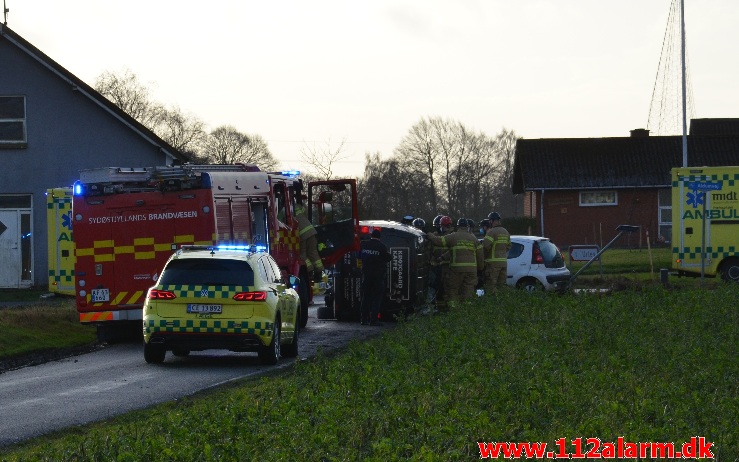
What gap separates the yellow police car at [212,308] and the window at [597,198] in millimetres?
46771

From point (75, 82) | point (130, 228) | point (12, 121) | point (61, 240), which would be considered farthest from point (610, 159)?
point (130, 228)

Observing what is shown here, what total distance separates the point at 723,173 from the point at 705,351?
63.9 feet

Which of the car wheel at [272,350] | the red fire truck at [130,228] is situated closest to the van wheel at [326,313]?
the red fire truck at [130,228]

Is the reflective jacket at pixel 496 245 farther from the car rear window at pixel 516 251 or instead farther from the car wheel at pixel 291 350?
the car wheel at pixel 291 350

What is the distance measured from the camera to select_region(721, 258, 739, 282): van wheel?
3341 cm

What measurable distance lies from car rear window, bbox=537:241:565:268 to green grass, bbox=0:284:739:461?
12501 mm

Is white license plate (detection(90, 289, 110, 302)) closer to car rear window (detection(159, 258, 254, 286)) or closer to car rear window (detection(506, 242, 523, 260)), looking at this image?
car rear window (detection(159, 258, 254, 286))

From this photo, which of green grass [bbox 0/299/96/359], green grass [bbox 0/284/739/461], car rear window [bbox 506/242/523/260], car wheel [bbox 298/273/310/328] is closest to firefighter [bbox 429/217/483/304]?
car wheel [bbox 298/273/310/328]

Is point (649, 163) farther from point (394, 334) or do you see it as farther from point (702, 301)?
point (394, 334)

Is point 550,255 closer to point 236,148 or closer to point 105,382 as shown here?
point 105,382

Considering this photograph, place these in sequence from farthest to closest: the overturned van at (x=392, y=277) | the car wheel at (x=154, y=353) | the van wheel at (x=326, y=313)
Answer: the van wheel at (x=326, y=313) → the overturned van at (x=392, y=277) → the car wheel at (x=154, y=353)

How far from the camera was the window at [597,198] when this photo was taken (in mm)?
63156

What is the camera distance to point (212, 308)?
17297 mm

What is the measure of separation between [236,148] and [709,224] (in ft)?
242
